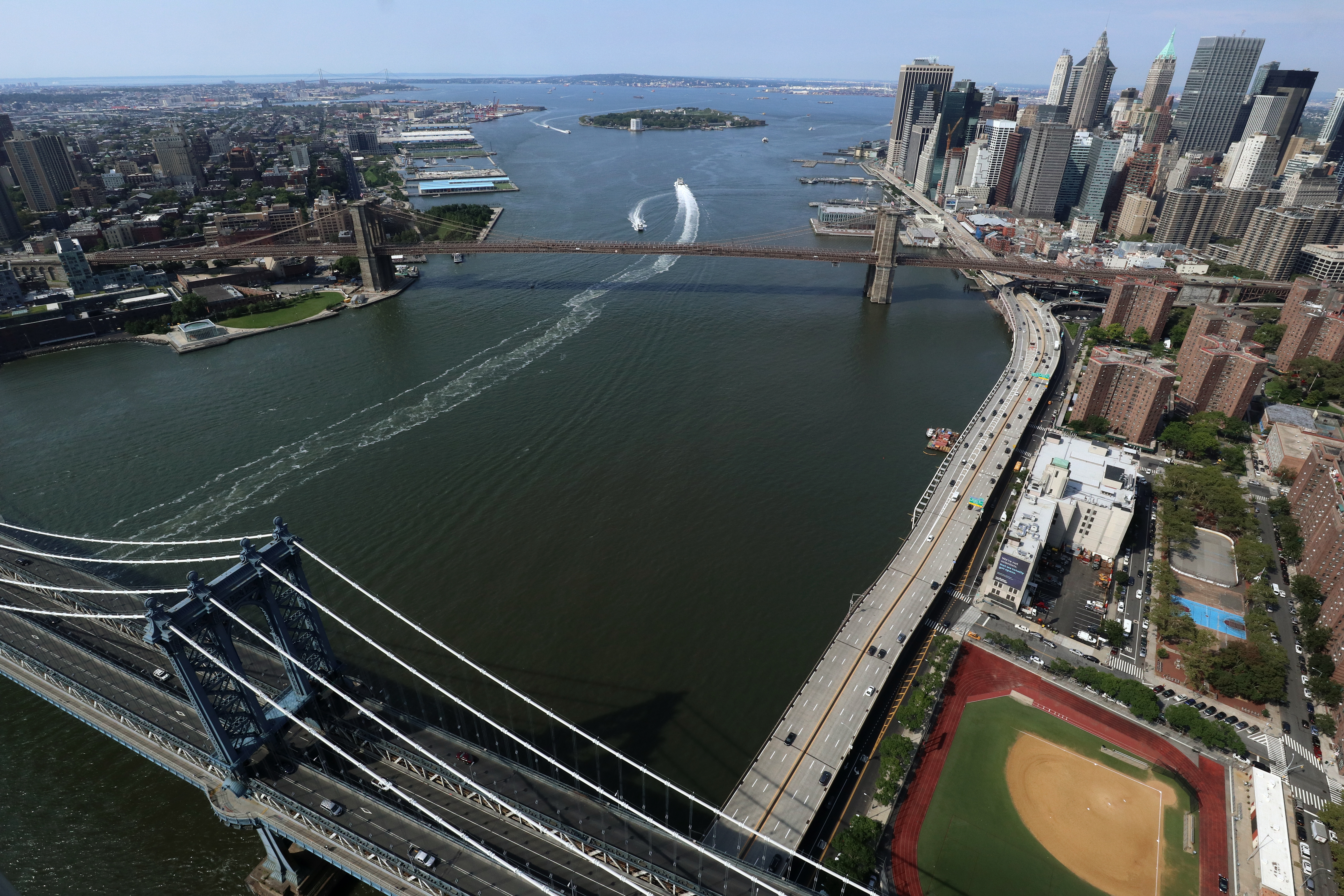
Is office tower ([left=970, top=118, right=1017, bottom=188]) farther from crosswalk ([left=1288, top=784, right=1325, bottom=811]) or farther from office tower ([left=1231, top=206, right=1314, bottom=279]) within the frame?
crosswalk ([left=1288, top=784, right=1325, bottom=811])

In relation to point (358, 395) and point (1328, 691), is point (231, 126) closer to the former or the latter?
point (358, 395)

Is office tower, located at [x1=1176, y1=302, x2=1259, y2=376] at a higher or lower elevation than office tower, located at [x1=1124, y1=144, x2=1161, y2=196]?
lower

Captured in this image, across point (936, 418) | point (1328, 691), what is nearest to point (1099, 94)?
point (936, 418)

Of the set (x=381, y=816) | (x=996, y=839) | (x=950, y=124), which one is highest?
(x=950, y=124)

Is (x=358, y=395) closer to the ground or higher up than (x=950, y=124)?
closer to the ground

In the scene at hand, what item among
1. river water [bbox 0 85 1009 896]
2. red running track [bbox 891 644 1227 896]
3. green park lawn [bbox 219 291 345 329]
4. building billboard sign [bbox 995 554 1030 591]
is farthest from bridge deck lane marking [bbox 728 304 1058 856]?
green park lawn [bbox 219 291 345 329]

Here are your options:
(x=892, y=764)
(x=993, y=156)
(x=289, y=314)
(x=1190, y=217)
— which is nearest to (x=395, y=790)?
(x=892, y=764)

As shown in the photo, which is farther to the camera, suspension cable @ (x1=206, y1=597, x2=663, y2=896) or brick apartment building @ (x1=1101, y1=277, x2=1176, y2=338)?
brick apartment building @ (x1=1101, y1=277, x2=1176, y2=338)
